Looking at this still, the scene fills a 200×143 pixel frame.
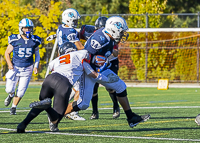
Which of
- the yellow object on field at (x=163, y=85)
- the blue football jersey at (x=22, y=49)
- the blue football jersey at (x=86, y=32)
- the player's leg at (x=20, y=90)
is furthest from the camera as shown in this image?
the yellow object on field at (x=163, y=85)

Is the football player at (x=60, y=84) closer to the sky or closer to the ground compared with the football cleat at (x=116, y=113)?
closer to the sky

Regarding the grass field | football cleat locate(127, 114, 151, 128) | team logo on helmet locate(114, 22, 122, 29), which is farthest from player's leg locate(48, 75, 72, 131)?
team logo on helmet locate(114, 22, 122, 29)

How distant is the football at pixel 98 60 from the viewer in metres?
6.27

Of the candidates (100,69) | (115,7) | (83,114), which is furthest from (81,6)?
(100,69)

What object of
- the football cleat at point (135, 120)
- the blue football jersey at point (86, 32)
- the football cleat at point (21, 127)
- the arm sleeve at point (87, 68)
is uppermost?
the blue football jersey at point (86, 32)

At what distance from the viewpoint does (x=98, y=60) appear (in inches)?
247

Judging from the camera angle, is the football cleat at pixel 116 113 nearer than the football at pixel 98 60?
No

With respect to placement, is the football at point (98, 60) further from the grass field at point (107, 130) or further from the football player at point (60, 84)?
the grass field at point (107, 130)

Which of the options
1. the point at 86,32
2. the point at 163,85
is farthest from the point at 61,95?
the point at 163,85

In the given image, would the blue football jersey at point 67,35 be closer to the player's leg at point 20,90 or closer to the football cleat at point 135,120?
the player's leg at point 20,90

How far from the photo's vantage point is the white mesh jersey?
224 inches

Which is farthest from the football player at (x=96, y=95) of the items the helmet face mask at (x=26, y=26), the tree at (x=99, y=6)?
the tree at (x=99, y=6)

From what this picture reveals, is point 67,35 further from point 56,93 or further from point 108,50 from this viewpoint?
point 56,93

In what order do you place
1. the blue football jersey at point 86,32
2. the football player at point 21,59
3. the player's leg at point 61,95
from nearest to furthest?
the player's leg at point 61,95
the blue football jersey at point 86,32
the football player at point 21,59
